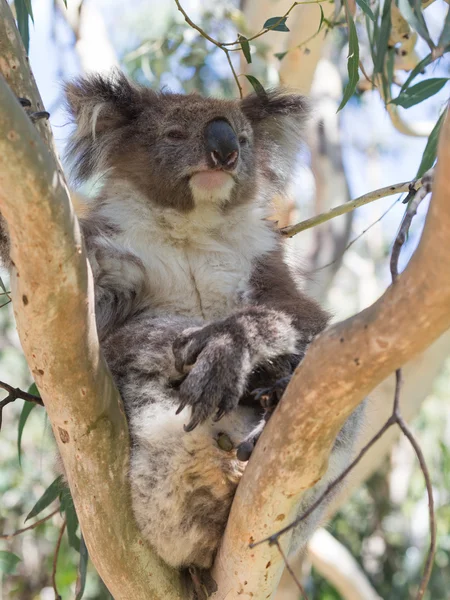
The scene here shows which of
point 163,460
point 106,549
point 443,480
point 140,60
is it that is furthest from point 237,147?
point 443,480

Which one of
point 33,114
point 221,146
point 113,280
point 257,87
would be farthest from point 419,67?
point 33,114

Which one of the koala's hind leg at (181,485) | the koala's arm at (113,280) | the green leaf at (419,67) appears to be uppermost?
the green leaf at (419,67)

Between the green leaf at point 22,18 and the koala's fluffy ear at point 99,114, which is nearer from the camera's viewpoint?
the green leaf at point 22,18

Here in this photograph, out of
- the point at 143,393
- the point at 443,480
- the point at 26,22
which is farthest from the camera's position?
the point at 443,480

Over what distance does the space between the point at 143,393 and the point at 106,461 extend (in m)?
0.27

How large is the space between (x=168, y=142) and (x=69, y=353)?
119cm

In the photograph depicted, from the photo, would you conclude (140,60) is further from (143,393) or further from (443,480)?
(443,480)

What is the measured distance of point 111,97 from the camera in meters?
2.72

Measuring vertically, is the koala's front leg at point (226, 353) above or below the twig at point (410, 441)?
above

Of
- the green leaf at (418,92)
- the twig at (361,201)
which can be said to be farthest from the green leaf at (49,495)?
the green leaf at (418,92)

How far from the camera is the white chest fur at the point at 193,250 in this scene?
2.46m

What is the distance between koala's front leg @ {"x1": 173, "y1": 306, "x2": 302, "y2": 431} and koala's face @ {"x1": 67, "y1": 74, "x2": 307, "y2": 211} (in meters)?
0.64

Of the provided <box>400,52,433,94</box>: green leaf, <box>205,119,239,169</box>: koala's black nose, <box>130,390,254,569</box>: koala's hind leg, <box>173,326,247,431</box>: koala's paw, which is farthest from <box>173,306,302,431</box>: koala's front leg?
<box>400,52,433,94</box>: green leaf

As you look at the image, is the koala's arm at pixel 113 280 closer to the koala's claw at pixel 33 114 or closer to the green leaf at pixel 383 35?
the koala's claw at pixel 33 114
